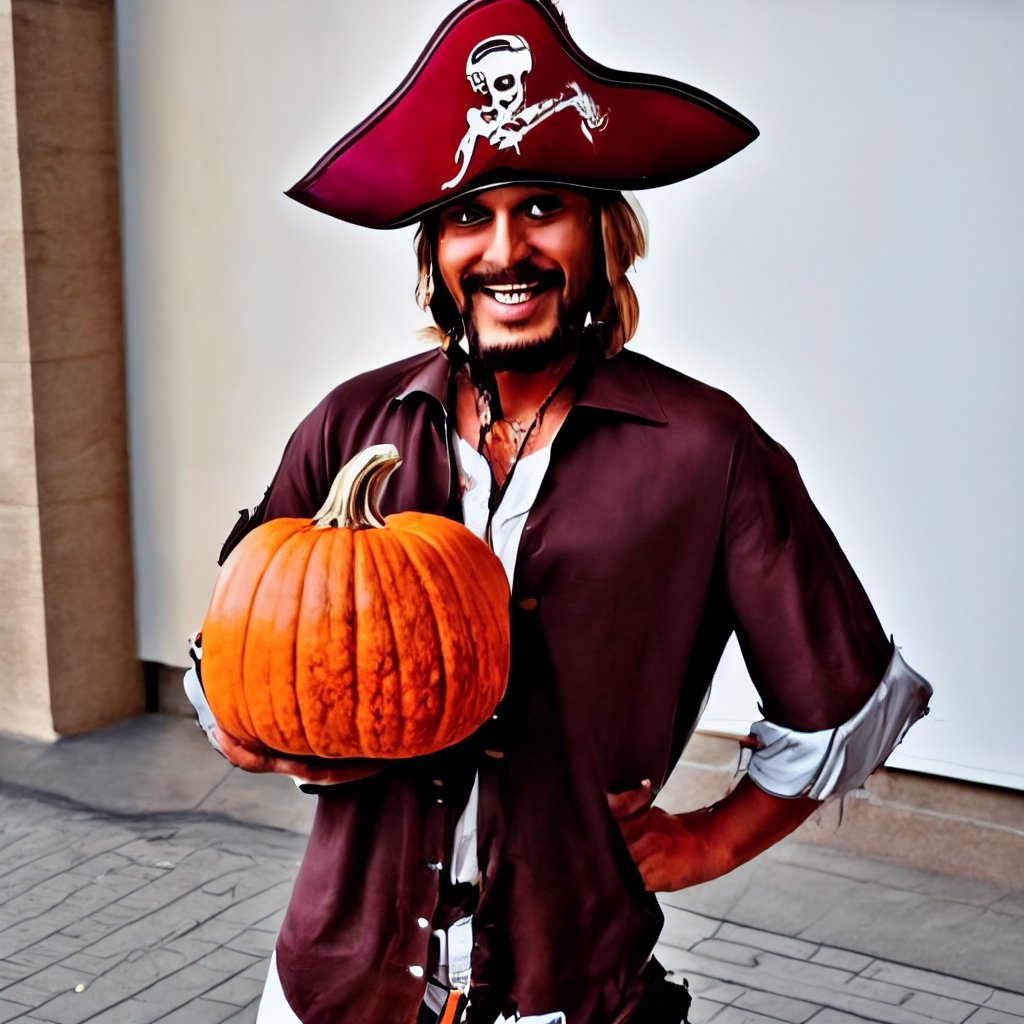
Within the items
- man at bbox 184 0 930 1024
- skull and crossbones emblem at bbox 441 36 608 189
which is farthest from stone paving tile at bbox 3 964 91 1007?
skull and crossbones emblem at bbox 441 36 608 189

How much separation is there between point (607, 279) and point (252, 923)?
9.53 ft

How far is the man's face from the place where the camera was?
1880mm

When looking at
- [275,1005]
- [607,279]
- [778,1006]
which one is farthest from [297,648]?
[778,1006]

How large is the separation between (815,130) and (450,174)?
2.62 m

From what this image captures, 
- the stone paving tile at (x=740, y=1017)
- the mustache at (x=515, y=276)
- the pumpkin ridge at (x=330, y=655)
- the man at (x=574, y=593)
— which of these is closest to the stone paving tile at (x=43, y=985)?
the stone paving tile at (x=740, y=1017)

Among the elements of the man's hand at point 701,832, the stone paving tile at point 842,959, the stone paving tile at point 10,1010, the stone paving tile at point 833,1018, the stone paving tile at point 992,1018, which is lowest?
the stone paving tile at point 10,1010

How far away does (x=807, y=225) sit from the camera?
4.27 m

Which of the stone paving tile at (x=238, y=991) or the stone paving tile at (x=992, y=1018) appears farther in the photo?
the stone paving tile at (x=238, y=991)

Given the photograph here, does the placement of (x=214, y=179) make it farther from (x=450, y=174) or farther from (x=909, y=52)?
(x=450, y=174)

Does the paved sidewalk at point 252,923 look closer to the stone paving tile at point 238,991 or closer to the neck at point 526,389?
the stone paving tile at point 238,991

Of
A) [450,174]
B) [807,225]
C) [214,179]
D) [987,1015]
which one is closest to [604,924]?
[450,174]

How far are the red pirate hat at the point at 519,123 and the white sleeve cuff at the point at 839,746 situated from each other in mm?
783

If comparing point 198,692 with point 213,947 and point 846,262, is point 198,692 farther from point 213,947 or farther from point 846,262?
point 846,262

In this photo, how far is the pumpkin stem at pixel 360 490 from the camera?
1.85m
